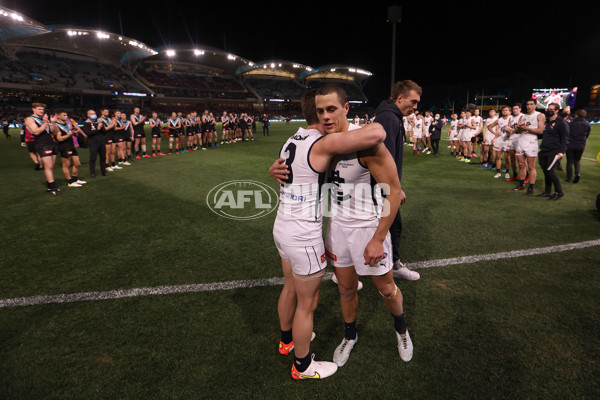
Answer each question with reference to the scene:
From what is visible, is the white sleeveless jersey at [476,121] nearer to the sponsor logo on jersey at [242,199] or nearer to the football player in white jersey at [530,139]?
the football player in white jersey at [530,139]

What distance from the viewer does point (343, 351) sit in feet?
8.38

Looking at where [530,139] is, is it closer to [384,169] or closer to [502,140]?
[502,140]

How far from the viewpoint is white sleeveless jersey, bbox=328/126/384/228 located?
2.21 meters

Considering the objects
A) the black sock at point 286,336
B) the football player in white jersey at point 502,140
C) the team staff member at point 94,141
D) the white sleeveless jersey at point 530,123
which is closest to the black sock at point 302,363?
the black sock at point 286,336

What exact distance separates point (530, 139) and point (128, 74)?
6604 cm

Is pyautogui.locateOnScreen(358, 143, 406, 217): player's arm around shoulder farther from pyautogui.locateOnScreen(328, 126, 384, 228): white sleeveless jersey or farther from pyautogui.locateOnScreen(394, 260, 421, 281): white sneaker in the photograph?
pyautogui.locateOnScreen(394, 260, 421, 281): white sneaker

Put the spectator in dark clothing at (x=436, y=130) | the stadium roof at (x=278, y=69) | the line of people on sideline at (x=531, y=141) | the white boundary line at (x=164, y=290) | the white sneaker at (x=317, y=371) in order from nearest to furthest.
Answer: the white sneaker at (x=317, y=371) → the white boundary line at (x=164, y=290) → the line of people on sideline at (x=531, y=141) → the spectator in dark clothing at (x=436, y=130) → the stadium roof at (x=278, y=69)

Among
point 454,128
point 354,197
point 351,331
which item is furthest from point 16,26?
point 351,331

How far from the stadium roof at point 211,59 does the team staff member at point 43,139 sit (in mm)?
49574

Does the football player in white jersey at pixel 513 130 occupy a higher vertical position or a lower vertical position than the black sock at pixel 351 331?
higher

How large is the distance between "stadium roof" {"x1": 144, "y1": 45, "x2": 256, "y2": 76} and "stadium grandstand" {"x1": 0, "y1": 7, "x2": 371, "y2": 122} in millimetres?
181

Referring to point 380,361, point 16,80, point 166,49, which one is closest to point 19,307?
point 380,361

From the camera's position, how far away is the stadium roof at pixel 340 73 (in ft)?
227

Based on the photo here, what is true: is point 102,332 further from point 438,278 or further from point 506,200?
point 506,200
